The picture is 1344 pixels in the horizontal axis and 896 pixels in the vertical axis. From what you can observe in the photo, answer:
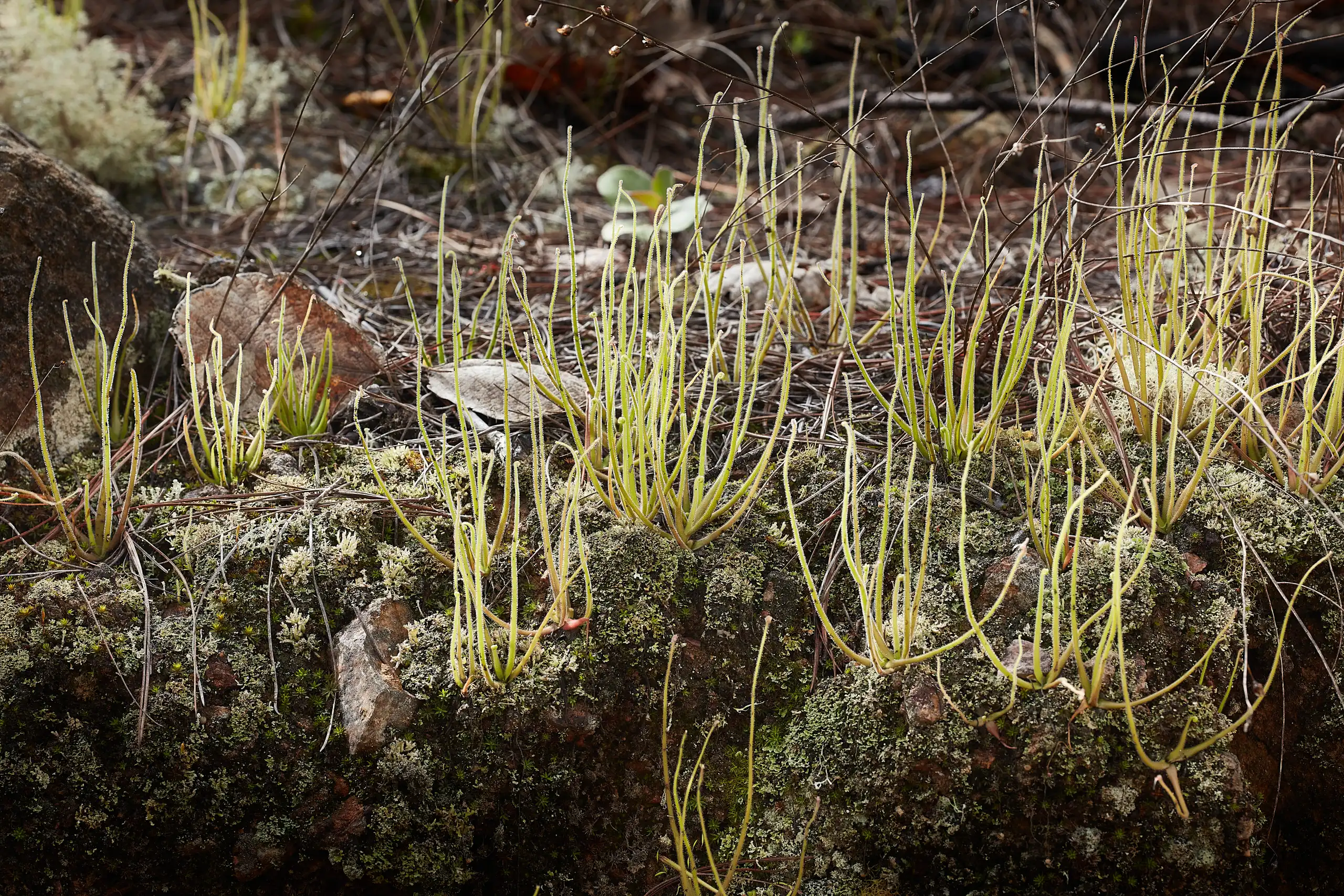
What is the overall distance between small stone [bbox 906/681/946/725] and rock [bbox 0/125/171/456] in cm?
138

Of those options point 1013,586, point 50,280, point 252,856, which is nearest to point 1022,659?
point 1013,586

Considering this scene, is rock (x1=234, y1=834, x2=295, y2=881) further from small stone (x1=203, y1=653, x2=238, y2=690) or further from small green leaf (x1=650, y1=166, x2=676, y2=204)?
small green leaf (x1=650, y1=166, x2=676, y2=204)

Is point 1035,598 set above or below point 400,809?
above

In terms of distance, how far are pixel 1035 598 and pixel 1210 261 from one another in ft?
2.14

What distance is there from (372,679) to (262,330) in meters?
0.79

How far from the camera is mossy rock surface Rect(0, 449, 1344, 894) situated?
3.78 ft

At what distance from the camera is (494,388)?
1.59m

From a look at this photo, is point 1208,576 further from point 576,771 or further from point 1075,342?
point 576,771

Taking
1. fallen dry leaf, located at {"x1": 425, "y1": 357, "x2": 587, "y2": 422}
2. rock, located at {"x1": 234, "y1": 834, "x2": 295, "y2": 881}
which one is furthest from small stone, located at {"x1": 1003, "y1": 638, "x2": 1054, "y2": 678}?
rock, located at {"x1": 234, "y1": 834, "x2": 295, "y2": 881}

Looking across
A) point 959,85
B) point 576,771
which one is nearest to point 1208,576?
point 576,771

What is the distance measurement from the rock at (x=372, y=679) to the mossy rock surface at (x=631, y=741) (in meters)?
0.02

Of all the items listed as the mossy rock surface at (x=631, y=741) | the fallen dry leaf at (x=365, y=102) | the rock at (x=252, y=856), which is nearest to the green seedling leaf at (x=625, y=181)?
the fallen dry leaf at (x=365, y=102)

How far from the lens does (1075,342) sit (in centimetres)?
158

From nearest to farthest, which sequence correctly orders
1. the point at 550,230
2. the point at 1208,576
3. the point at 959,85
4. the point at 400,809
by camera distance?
the point at 400,809
the point at 1208,576
the point at 550,230
the point at 959,85
